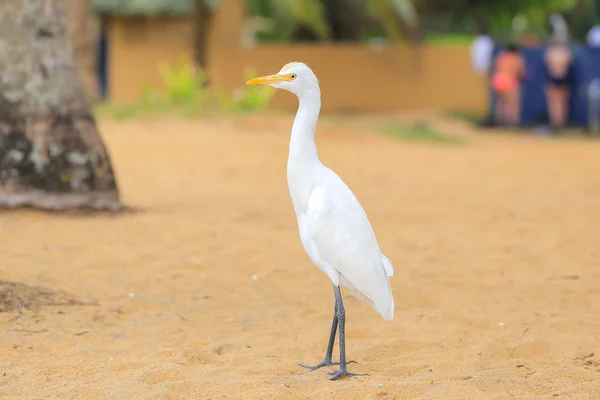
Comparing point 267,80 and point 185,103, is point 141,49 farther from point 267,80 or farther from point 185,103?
point 267,80

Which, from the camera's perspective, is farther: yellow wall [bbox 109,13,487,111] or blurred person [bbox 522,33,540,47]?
yellow wall [bbox 109,13,487,111]

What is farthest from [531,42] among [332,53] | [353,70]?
[332,53]

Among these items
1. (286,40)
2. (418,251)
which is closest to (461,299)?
(418,251)

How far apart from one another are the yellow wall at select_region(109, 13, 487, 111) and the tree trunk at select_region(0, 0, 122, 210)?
610 inches

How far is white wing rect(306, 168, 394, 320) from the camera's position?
14.5 ft

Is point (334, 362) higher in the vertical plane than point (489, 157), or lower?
higher

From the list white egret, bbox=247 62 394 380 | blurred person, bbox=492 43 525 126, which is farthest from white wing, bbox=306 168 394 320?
→ blurred person, bbox=492 43 525 126

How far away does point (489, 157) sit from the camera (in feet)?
47.6

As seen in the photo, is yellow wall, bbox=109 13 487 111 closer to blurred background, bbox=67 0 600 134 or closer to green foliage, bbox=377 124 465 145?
blurred background, bbox=67 0 600 134

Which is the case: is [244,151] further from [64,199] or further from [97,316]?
[97,316]

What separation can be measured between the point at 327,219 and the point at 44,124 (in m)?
4.35

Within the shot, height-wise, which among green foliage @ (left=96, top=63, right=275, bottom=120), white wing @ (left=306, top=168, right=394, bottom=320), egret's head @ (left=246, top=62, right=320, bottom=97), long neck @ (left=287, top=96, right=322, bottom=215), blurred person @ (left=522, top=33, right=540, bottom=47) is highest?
egret's head @ (left=246, top=62, right=320, bottom=97)

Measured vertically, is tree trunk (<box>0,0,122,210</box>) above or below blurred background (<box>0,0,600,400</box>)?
above

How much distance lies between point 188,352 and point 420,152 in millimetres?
10390
